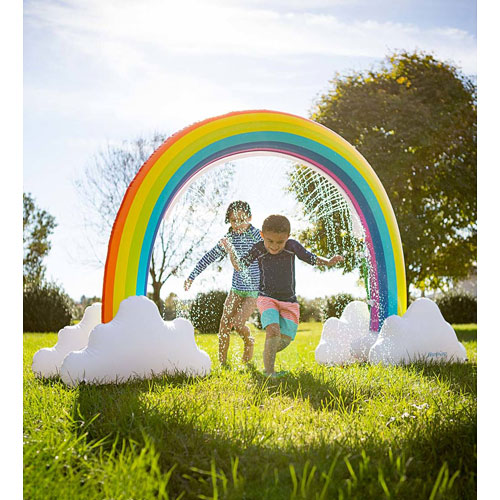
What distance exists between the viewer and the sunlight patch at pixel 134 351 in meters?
3.27

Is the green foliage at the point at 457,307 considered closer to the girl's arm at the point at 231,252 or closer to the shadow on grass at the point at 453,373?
the shadow on grass at the point at 453,373

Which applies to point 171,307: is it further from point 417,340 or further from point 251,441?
point 251,441

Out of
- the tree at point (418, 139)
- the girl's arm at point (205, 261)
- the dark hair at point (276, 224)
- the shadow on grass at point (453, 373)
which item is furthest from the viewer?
the tree at point (418, 139)

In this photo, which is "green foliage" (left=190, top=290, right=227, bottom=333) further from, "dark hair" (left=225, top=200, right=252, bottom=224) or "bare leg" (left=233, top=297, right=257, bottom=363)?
"dark hair" (left=225, top=200, right=252, bottom=224)

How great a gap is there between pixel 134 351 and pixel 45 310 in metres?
7.26

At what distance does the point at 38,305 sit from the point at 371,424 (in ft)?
29.0

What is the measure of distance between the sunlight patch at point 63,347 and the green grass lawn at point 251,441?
2.19ft

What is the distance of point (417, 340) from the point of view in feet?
13.4

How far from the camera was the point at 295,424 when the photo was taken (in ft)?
7.85

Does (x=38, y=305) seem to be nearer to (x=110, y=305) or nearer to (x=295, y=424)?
(x=110, y=305)

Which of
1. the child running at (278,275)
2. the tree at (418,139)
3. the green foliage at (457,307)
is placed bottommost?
the green foliage at (457,307)

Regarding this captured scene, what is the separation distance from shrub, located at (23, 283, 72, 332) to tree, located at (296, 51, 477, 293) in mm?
6042

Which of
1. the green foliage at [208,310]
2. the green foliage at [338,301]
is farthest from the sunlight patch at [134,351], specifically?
the green foliage at [338,301]

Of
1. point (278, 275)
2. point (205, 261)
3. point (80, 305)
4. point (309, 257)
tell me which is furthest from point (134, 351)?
point (80, 305)
